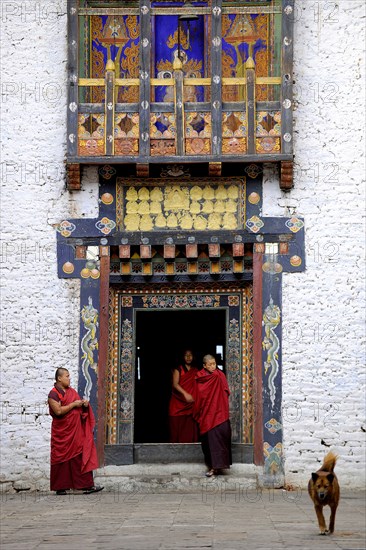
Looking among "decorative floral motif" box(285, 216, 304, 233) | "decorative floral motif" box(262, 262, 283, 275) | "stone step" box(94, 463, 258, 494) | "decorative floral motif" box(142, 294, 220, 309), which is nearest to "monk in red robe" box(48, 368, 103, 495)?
"stone step" box(94, 463, 258, 494)

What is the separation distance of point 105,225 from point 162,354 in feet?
17.6

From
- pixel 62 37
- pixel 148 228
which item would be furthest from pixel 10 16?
pixel 148 228

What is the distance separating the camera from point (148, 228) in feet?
42.2

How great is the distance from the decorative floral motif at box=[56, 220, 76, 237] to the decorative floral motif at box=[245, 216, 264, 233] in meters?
2.05

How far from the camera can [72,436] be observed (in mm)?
11680

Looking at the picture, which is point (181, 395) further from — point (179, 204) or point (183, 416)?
point (179, 204)

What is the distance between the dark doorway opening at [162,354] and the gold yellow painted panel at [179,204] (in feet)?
15.3

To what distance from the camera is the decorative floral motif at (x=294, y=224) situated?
1270cm

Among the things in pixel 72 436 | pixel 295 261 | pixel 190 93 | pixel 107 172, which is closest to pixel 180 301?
pixel 295 261

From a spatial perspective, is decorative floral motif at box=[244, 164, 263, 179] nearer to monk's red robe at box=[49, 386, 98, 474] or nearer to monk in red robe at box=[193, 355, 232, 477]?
monk in red robe at box=[193, 355, 232, 477]

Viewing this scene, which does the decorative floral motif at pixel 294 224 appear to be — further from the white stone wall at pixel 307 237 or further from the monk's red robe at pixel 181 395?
the monk's red robe at pixel 181 395

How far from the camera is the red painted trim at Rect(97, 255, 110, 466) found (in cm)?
1245

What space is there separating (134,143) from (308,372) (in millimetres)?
3303

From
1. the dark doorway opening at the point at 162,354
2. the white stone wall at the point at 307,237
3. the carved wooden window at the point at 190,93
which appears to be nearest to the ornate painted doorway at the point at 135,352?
the white stone wall at the point at 307,237
